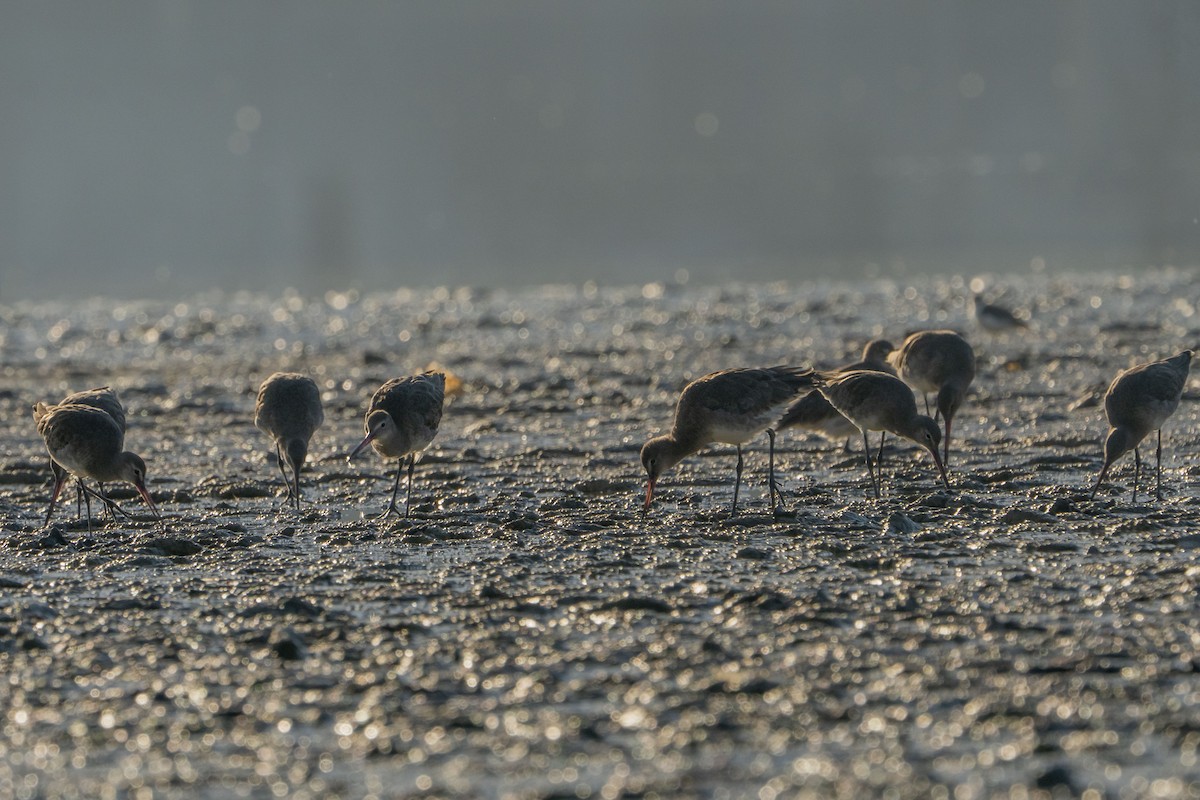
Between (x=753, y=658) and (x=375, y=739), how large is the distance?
1435 mm

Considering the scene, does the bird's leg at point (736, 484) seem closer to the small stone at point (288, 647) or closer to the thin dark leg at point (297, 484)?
the thin dark leg at point (297, 484)

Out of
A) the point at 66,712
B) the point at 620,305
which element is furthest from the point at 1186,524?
the point at 620,305

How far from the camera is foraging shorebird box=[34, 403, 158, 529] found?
912 cm

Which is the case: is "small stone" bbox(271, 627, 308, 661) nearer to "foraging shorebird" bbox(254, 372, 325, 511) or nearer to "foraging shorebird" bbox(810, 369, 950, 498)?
"foraging shorebird" bbox(254, 372, 325, 511)

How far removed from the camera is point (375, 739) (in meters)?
5.17

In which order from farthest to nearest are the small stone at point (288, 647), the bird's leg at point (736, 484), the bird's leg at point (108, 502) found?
1. the bird's leg at point (108, 502)
2. the bird's leg at point (736, 484)
3. the small stone at point (288, 647)

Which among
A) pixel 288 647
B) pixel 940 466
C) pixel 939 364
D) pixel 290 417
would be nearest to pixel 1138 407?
pixel 940 466

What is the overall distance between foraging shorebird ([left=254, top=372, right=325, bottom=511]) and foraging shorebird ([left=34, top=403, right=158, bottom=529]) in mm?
927

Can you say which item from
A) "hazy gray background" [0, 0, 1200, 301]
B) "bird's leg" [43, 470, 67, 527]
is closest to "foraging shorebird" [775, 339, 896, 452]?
"bird's leg" [43, 470, 67, 527]

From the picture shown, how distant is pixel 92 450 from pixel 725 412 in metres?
3.52

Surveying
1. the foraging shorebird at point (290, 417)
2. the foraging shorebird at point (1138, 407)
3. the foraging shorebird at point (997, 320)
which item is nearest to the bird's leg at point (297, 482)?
the foraging shorebird at point (290, 417)

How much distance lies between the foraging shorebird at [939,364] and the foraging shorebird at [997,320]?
16.0 feet

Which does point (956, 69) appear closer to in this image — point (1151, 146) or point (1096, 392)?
point (1151, 146)

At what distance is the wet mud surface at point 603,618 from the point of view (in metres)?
4.90
